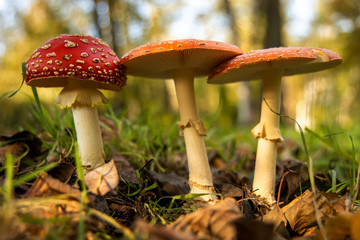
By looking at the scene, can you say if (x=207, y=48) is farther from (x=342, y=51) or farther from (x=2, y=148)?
(x=342, y=51)

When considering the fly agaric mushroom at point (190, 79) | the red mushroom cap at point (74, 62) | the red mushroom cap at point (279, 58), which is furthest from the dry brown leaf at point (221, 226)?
the red mushroom cap at point (74, 62)

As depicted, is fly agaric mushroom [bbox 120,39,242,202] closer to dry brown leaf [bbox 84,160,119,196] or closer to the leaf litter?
the leaf litter

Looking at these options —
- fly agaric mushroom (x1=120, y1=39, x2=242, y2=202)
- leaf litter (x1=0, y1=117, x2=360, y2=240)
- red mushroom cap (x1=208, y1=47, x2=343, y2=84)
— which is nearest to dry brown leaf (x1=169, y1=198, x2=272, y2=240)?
leaf litter (x1=0, y1=117, x2=360, y2=240)

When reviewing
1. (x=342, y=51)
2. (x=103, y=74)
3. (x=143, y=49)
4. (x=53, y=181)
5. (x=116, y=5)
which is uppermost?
(x=116, y=5)

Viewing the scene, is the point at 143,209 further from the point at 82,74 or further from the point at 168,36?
the point at 168,36

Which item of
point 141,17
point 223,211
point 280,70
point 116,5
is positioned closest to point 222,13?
point 141,17

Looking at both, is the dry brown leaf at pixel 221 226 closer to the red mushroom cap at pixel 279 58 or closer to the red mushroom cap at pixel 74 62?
the red mushroom cap at pixel 279 58
